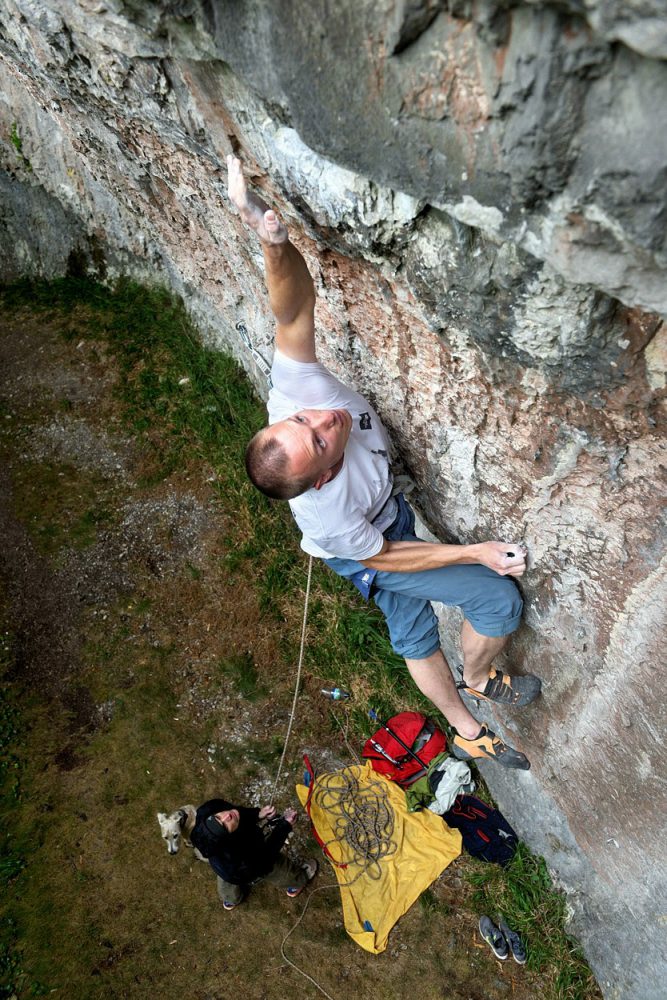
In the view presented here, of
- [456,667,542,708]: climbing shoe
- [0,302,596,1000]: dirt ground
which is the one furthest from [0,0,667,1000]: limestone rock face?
[0,302,596,1000]: dirt ground

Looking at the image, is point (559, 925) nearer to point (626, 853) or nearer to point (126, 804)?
point (626, 853)

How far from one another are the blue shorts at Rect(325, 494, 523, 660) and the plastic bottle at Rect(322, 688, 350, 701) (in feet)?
5.03

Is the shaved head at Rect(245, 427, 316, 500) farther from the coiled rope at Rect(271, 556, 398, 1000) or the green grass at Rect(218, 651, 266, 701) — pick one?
the green grass at Rect(218, 651, 266, 701)

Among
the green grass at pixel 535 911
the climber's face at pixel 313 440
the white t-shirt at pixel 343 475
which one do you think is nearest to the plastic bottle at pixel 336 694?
the green grass at pixel 535 911

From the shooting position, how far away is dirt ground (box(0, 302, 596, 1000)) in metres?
4.12

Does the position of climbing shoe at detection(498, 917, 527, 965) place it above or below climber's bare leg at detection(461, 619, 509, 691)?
below

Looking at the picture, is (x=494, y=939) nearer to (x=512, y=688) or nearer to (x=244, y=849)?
(x=244, y=849)

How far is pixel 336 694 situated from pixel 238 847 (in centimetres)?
127

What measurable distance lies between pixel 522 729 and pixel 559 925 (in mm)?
1340

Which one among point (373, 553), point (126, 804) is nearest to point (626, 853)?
point (373, 553)

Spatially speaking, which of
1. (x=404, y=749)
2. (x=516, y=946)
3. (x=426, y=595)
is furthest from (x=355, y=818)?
(x=426, y=595)

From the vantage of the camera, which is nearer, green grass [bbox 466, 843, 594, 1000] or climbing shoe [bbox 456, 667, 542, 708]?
climbing shoe [bbox 456, 667, 542, 708]

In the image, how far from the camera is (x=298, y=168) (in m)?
2.28

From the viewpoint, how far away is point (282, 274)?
2365 millimetres
